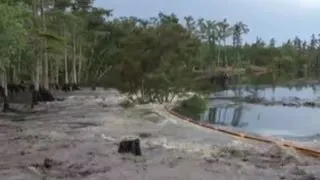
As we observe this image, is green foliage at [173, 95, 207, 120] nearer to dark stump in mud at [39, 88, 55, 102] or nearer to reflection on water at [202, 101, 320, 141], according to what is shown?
reflection on water at [202, 101, 320, 141]

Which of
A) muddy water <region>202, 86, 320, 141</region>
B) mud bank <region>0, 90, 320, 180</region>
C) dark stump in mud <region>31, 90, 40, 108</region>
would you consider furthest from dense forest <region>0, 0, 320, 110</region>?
mud bank <region>0, 90, 320, 180</region>

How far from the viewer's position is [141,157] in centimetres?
1309

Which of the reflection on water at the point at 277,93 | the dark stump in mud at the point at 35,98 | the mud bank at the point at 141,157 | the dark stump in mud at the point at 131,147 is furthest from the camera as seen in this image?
the reflection on water at the point at 277,93

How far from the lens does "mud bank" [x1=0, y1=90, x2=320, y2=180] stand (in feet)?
37.2

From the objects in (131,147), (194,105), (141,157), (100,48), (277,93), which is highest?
(100,48)

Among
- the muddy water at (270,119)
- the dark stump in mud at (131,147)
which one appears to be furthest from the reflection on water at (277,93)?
the dark stump in mud at (131,147)

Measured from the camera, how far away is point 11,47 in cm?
2295

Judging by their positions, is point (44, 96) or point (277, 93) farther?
point (277, 93)

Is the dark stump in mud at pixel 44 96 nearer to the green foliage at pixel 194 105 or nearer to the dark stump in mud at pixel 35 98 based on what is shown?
the dark stump in mud at pixel 35 98

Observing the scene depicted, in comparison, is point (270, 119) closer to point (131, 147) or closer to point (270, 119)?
point (270, 119)

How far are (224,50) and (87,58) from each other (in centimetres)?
3917

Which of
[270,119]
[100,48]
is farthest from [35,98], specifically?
[100,48]

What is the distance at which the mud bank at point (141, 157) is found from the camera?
11336 mm

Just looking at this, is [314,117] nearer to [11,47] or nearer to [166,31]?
[166,31]
